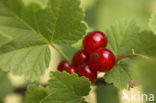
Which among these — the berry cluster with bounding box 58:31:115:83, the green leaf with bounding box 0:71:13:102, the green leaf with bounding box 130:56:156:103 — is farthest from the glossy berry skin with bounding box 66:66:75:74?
the green leaf with bounding box 0:71:13:102

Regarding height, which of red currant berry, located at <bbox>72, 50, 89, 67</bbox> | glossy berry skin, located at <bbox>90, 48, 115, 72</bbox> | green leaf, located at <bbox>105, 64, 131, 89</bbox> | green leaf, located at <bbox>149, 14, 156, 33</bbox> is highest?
green leaf, located at <bbox>149, 14, 156, 33</bbox>

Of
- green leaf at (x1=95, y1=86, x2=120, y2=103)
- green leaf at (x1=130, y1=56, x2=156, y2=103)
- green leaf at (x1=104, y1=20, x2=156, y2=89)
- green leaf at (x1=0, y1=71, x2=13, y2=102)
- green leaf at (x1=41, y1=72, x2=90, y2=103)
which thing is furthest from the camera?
green leaf at (x1=0, y1=71, x2=13, y2=102)

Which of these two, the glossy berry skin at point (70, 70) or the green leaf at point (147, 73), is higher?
the glossy berry skin at point (70, 70)

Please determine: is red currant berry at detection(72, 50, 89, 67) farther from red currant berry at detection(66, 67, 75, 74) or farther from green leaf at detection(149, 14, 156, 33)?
green leaf at detection(149, 14, 156, 33)

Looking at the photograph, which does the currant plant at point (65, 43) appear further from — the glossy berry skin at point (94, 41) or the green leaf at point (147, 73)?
the green leaf at point (147, 73)

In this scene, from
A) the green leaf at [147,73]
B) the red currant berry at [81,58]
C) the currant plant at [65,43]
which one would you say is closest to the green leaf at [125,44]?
the currant plant at [65,43]

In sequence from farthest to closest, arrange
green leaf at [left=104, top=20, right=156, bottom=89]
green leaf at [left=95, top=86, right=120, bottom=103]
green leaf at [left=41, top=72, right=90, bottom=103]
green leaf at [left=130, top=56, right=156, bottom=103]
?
1. green leaf at [left=95, top=86, right=120, bottom=103]
2. green leaf at [left=104, top=20, right=156, bottom=89]
3. green leaf at [left=41, top=72, right=90, bottom=103]
4. green leaf at [left=130, top=56, right=156, bottom=103]

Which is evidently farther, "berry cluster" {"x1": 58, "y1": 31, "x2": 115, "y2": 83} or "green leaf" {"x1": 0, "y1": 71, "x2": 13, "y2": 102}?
"green leaf" {"x1": 0, "y1": 71, "x2": 13, "y2": 102}
